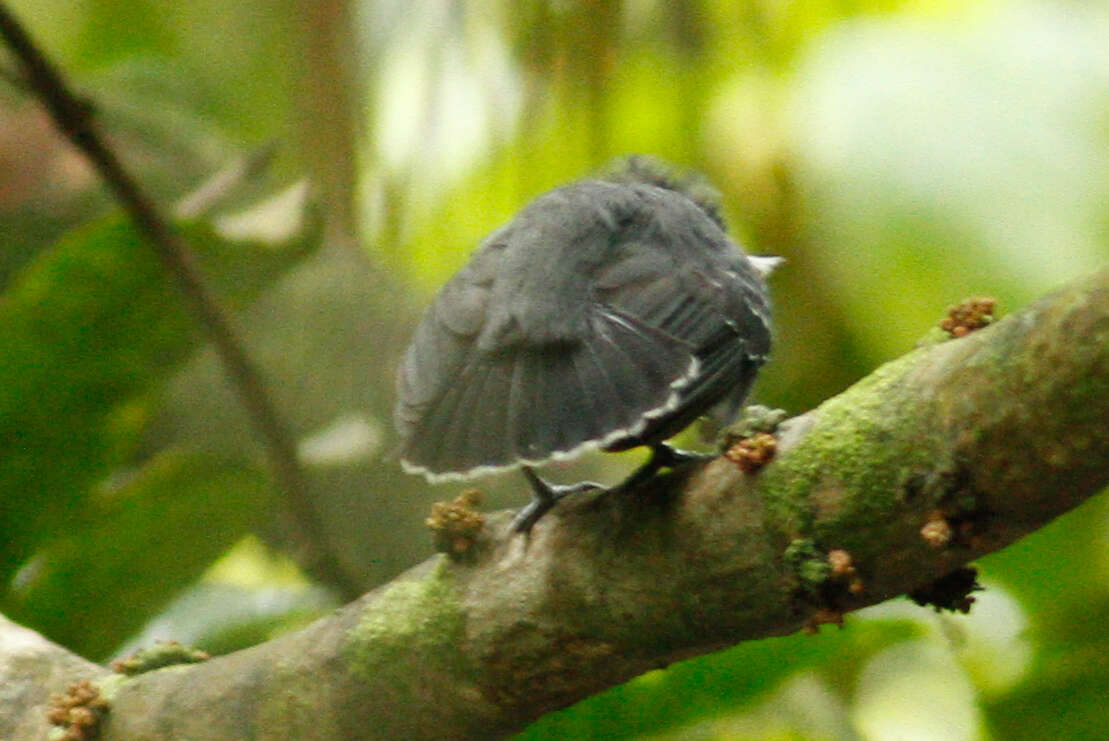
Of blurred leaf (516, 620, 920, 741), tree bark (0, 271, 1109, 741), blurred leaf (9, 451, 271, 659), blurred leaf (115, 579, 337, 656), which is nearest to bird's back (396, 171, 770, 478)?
tree bark (0, 271, 1109, 741)

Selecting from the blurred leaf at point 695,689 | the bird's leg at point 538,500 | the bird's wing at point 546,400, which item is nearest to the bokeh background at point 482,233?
the blurred leaf at point 695,689

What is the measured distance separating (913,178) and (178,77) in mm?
3822

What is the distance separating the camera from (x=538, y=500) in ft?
7.27

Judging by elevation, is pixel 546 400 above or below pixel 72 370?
below

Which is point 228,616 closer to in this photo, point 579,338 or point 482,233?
point 579,338

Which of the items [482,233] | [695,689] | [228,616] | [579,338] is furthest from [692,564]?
[482,233]

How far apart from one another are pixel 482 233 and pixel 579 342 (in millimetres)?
2663

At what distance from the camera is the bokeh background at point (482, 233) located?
2.66 m

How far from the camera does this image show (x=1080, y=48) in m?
2.95

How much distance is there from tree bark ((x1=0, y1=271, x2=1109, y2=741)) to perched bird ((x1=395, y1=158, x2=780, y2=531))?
0.46ft

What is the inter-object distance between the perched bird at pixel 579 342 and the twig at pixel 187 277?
1.04 metres

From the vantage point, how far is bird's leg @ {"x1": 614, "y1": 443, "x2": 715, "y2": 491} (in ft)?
6.72

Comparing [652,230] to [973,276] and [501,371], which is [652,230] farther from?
[973,276]

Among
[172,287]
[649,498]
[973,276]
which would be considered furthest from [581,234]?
[172,287]
